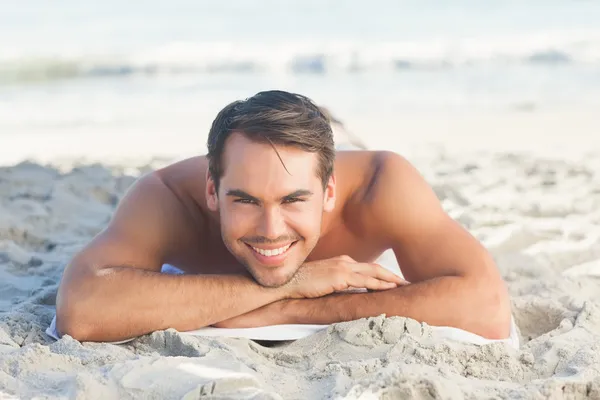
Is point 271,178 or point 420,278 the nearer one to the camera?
point 271,178

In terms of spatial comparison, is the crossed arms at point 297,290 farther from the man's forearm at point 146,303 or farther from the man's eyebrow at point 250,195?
the man's eyebrow at point 250,195

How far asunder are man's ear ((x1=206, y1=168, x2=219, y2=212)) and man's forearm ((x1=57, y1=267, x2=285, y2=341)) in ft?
0.92

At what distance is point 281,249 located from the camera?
9.44ft

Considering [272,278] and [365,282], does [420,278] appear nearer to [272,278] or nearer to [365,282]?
[365,282]

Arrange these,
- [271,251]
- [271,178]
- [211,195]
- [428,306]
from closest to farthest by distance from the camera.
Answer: [271,178] → [271,251] → [428,306] → [211,195]

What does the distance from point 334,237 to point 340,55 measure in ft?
36.4

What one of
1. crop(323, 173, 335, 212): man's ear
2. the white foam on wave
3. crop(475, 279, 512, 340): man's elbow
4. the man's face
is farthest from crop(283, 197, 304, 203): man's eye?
the white foam on wave

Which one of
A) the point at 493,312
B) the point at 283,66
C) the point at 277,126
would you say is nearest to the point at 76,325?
the point at 277,126

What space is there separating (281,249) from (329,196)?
362 millimetres

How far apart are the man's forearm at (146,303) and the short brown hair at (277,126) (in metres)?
0.39

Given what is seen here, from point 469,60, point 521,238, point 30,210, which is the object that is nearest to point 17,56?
point 469,60

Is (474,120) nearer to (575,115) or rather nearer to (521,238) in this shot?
(575,115)

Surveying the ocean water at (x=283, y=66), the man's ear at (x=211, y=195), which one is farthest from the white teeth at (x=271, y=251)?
the ocean water at (x=283, y=66)

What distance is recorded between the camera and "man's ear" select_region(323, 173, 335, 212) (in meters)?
3.08
